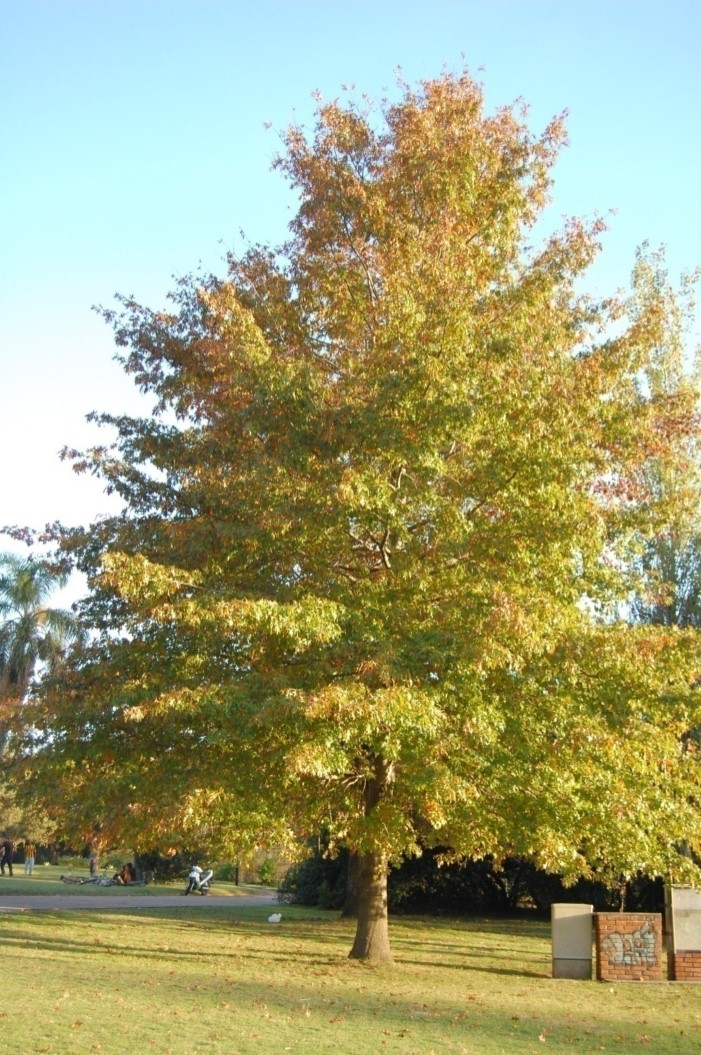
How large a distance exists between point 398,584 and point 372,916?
5.91 meters

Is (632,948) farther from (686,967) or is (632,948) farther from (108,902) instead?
(108,902)

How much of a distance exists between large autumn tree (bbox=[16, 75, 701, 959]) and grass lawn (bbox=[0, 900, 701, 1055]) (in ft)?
5.82

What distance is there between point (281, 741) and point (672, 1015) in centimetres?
582

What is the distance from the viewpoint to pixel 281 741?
1354 cm

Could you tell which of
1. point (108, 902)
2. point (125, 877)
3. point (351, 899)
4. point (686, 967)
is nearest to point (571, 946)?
point (686, 967)

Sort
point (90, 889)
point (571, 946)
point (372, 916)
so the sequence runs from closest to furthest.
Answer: point (571, 946), point (372, 916), point (90, 889)

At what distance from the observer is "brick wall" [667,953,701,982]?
14961 millimetres

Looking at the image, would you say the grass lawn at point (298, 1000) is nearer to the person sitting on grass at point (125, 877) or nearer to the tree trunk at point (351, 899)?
the tree trunk at point (351, 899)

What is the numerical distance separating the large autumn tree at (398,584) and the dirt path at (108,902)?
453 inches

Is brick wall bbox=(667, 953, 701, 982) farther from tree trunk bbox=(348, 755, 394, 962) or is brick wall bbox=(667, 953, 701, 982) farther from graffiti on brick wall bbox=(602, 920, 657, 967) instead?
tree trunk bbox=(348, 755, 394, 962)

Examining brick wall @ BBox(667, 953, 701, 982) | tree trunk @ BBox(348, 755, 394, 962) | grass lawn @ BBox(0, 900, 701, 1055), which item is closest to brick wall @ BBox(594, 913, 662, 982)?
brick wall @ BBox(667, 953, 701, 982)

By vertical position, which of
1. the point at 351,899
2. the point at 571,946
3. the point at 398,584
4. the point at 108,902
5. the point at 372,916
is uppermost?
the point at 398,584

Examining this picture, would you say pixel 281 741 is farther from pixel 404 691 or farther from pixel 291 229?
pixel 291 229

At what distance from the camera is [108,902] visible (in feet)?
92.8
